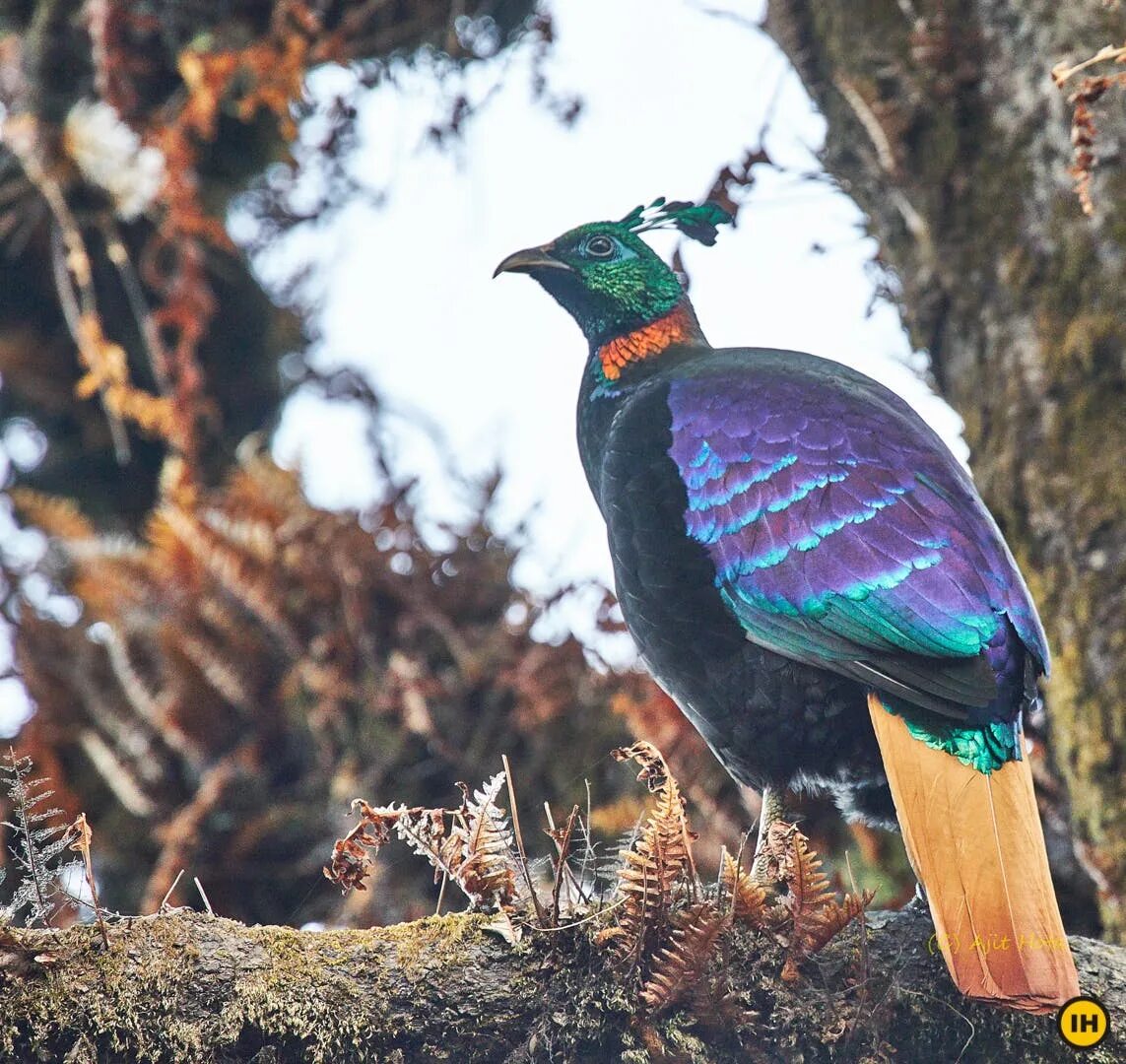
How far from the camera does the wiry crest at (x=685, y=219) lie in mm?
3223

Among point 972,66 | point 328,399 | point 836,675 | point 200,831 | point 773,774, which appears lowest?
point 200,831

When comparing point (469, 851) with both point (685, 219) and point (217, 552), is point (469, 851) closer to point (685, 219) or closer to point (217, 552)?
point (685, 219)

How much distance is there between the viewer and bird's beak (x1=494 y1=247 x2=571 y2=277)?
3.34 metres

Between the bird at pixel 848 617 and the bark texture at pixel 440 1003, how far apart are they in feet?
0.63

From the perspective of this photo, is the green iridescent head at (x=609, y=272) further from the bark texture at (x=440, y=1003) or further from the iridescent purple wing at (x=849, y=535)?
the bark texture at (x=440, y=1003)

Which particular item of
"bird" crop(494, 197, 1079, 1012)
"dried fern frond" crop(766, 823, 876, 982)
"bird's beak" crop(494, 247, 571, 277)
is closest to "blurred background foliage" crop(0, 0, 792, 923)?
"bird" crop(494, 197, 1079, 1012)

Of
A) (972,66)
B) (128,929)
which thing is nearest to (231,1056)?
(128,929)

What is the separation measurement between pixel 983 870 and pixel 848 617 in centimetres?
52

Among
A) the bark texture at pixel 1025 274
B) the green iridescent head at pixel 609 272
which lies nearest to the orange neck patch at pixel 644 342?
the green iridescent head at pixel 609 272

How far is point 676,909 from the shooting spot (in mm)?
2148

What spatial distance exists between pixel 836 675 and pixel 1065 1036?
2.30ft

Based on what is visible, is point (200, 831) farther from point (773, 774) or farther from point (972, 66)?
point (972, 66)

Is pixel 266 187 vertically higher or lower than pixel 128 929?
higher

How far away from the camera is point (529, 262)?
11.0 feet
